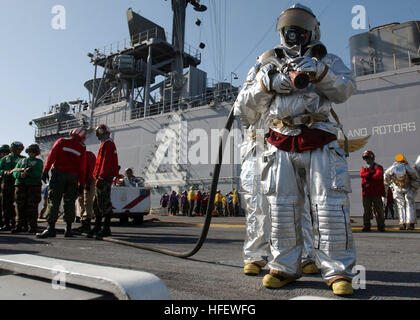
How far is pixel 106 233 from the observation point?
202 inches

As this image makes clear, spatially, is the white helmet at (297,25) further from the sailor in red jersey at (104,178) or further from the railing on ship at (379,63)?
the railing on ship at (379,63)

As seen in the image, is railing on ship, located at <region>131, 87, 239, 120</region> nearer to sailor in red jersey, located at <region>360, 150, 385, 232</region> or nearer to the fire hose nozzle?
sailor in red jersey, located at <region>360, 150, 385, 232</region>

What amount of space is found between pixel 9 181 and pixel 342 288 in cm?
694

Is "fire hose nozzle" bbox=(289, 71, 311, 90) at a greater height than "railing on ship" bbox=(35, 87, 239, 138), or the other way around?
"railing on ship" bbox=(35, 87, 239, 138)

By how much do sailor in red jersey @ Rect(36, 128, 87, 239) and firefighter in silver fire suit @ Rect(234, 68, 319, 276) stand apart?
338 cm

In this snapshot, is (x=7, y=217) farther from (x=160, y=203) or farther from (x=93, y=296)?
(x=160, y=203)

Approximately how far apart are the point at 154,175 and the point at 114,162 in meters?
16.3

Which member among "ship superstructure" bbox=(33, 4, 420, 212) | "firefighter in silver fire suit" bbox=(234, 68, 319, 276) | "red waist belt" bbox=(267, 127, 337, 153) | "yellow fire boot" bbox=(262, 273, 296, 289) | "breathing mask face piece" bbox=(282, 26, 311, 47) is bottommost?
"yellow fire boot" bbox=(262, 273, 296, 289)

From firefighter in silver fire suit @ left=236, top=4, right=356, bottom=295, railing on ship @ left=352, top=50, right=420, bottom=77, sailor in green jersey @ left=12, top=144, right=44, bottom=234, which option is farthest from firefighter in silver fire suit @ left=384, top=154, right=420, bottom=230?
railing on ship @ left=352, top=50, right=420, bottom=77

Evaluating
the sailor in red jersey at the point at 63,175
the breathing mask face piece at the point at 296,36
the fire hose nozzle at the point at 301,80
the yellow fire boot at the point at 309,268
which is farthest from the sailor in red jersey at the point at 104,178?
the fire hose nozzle at the point at 301,80

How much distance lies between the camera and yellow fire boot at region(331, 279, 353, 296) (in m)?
1.74

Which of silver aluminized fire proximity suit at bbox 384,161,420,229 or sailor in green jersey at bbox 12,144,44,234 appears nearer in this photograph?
sailor in green jersey at bbox 12,144,44,234

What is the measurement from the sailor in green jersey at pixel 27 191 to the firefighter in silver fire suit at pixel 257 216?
4.86 m
